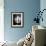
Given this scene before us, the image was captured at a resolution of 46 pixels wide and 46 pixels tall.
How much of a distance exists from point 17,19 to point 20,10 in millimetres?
409

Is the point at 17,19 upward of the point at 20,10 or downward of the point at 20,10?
downward

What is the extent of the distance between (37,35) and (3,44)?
159 cm

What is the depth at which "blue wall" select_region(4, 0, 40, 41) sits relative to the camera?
5.96m

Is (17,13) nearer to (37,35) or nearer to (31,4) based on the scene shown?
(31,4)

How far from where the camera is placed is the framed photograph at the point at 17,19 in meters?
6.00

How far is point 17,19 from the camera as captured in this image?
19.7 ft

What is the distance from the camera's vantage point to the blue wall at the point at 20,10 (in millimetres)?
5961

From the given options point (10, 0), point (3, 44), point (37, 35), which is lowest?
point (3, 44)

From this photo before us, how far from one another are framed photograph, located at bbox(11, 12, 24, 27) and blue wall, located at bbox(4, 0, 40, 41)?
0.13m

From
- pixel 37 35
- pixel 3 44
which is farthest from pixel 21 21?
pixel 37 35

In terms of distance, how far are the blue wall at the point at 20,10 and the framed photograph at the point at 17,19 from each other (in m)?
0.13

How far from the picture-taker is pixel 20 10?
19.6 feet

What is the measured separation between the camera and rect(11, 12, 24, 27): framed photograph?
6.00 m

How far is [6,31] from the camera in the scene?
19.6 ft
